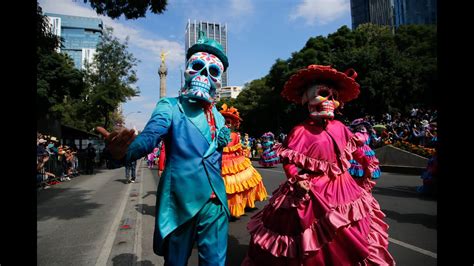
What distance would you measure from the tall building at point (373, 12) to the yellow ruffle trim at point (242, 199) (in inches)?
1765

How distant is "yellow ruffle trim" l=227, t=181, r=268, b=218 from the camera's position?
594 cm

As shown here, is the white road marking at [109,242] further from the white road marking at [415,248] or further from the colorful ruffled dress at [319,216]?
the white road marking at [415,248]

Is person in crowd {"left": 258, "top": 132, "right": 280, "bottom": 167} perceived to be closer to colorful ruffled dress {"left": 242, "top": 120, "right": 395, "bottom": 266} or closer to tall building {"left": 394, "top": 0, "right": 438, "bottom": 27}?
colorful ruffled dress {"left": 242, "top": 120, "right": 395, "bottom": 266}

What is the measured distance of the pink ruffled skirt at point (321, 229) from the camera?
102 inches

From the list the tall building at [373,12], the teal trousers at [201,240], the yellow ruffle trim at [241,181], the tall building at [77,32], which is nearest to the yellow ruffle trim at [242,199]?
the yellow ruffle trim at [241,181]

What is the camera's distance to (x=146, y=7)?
22.7ft

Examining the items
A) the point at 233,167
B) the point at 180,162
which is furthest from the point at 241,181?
the point at 180,162

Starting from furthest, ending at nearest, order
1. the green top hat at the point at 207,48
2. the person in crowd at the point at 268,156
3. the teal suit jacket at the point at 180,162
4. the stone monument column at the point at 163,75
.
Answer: the stone monument column at the point at 163,75 < the person in crowd at the point at 268,156 < the green top hat at the point at 207,48 < the teal suit jacket at the point at 180,162

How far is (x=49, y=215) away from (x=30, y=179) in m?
6.60

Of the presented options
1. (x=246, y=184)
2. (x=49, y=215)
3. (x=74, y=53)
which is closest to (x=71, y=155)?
(x=49, y=215)

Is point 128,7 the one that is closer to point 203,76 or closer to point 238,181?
point 238,181

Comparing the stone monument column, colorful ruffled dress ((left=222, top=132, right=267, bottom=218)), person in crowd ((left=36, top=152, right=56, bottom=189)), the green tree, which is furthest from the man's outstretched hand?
the stone monument column

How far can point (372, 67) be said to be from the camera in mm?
25641

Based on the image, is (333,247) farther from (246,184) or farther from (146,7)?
(146,7)
